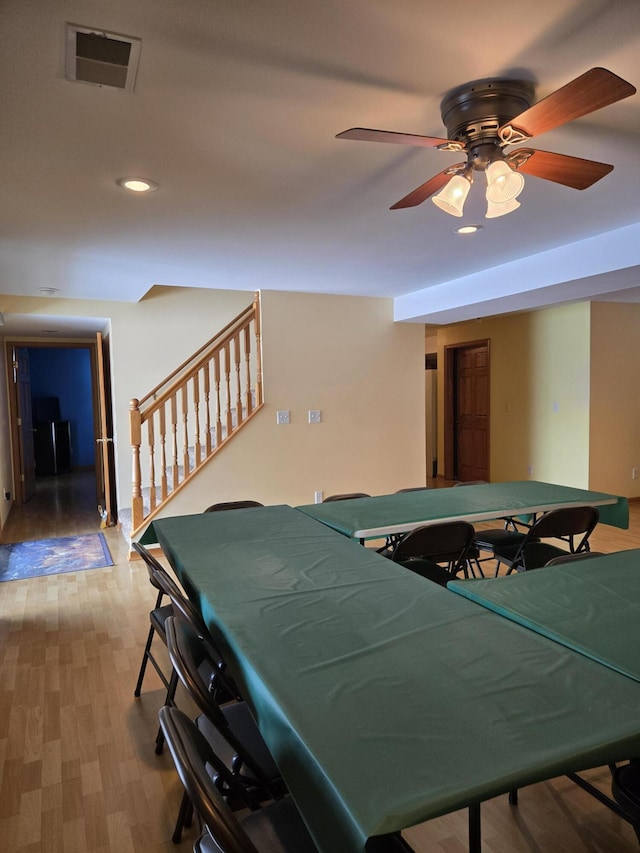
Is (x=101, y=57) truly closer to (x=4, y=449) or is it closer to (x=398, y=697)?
(x=398, y=697)

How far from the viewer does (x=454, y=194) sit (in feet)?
6.71

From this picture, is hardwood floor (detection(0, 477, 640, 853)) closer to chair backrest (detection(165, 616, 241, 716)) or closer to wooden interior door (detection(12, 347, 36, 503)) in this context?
chair backrest (detection(165, 616, 241, 716))

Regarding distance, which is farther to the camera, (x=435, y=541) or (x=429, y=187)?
(x=435, y=541)

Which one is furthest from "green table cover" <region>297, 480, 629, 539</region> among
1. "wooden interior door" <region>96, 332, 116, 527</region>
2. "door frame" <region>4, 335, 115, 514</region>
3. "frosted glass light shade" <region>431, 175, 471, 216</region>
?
"door frame" <region>4, 335, 115, 514</region>

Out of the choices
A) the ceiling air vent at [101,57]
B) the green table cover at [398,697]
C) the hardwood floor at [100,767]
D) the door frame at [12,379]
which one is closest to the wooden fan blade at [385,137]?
the ceiling air vent at [101,57]

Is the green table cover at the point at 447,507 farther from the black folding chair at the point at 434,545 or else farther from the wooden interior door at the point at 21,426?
the wooden interior door at the point at 21,426

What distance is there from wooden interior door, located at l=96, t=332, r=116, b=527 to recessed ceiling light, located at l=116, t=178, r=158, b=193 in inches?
127

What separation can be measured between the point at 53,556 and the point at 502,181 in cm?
467

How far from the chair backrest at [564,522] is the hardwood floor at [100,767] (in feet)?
3.91

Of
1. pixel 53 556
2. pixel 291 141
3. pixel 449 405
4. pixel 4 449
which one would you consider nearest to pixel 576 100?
pixel 291 141

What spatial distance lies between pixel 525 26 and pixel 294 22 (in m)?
0.66

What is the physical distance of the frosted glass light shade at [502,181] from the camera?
1926 mm

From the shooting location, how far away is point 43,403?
31.7ft

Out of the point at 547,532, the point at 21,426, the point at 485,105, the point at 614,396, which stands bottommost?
the point at 547,532
